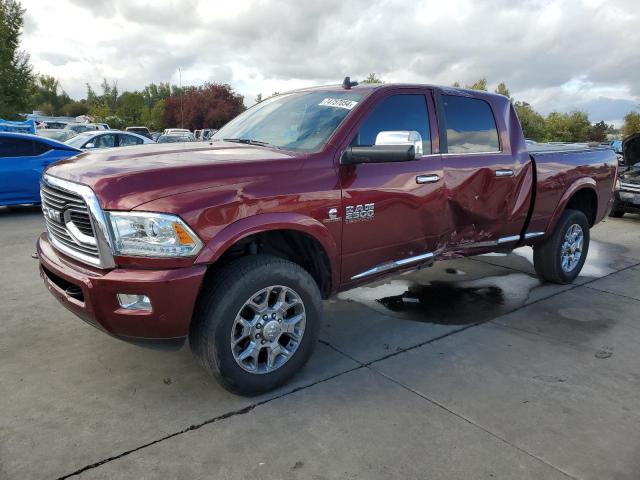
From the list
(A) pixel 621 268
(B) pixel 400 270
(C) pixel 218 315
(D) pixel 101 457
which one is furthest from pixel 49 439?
(A) pixel 621 268

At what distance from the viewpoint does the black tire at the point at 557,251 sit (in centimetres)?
540

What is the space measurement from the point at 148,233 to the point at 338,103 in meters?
1.80

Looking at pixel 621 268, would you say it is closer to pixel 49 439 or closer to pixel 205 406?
pixel 205 406

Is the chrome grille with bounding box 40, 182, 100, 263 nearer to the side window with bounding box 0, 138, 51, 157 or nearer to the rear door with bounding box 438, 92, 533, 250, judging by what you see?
the rear door with bounding box 438, 92, 533, 250

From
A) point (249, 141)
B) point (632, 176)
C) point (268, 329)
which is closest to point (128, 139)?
point (249, 141)

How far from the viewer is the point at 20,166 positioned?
8.97 meters

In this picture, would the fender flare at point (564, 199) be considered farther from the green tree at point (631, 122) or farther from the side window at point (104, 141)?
the green tree at point (631, 122)

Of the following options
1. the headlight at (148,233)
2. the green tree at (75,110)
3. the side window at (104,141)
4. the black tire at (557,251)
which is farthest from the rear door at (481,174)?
the green tree at (75,110)

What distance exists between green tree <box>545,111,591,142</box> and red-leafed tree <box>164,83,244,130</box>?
117 ft

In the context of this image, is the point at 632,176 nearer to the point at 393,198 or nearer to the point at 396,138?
the point at 393,198

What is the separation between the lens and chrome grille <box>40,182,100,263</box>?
2789 millimetres

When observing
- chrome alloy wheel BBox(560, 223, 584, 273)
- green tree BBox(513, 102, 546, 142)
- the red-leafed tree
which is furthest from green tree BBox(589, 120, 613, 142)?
chrome alloy wheel BBox(560, 223, 584, 273)

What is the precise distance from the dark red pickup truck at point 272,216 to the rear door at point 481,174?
15mm

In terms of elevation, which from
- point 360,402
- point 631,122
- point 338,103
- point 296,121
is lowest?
point 360,402
